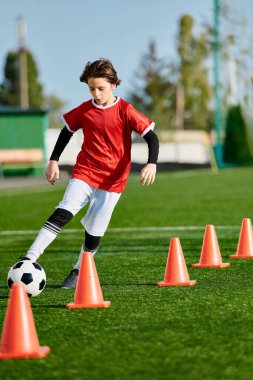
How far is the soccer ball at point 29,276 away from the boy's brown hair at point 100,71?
1512 millimetres

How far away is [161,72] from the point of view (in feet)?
326

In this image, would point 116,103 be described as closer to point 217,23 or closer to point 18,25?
point 217,23

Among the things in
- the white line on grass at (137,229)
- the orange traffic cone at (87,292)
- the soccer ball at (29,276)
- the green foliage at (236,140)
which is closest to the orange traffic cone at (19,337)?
the orange traffic cone at (87,292)

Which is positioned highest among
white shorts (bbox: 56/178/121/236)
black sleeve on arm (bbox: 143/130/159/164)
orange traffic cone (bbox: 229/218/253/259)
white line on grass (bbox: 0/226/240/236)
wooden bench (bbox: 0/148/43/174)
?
black sleeve on arm (bbox: 143/130/159/164)

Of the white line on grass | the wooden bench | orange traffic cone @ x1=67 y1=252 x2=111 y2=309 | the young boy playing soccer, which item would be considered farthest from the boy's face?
the wooden bench

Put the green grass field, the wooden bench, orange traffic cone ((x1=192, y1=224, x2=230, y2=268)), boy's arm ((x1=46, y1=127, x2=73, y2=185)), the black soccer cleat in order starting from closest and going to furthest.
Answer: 1. the green grass field
2. boy's arm ((x1=46, y1=127, x2=73, y2=185))
3. the black soccer cleat
4. orange traffic cone ((x1=192, y1=224, x2=230, y2=268))
5. the wooden bench

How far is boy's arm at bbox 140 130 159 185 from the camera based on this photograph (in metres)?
7.12

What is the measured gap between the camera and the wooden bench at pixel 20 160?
1678 inches

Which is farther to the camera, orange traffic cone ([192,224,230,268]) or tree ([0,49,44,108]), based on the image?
tree ([0,49,44,108])

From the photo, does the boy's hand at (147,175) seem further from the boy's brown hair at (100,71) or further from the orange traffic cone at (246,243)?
the orange traffic cone at (246,243)

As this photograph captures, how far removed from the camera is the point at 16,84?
101 meters

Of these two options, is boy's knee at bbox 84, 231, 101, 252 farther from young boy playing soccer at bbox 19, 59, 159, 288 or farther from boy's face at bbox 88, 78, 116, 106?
boy's face at bbox 88, 78, 116, 106

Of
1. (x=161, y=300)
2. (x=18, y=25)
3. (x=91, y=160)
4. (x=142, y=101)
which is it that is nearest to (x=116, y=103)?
(x=91, y=160)

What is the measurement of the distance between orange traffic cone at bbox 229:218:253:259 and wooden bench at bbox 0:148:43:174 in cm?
3361
